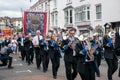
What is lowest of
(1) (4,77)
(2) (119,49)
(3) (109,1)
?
(1) (4,77)

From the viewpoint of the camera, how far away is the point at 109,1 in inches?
1149

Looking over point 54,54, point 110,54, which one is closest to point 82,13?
point 54,54

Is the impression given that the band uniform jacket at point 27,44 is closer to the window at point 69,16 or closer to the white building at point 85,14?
the white building at point 85,14

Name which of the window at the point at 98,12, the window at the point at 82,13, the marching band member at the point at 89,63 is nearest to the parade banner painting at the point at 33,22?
the marching band member at the point at 89,63

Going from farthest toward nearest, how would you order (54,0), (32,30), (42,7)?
(42,7)
(54,0)
(32,30)

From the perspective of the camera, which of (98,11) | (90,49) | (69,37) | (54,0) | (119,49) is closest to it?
(90,49)

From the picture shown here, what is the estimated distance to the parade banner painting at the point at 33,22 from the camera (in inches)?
741

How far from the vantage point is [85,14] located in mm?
34406

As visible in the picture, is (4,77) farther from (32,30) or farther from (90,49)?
(32,30)

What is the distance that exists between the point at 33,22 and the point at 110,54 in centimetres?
891

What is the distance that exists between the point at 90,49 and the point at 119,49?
4.88 feet

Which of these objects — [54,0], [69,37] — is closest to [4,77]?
[69,37]

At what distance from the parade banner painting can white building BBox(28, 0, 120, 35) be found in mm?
5076

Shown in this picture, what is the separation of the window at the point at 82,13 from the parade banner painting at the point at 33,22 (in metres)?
15.1
